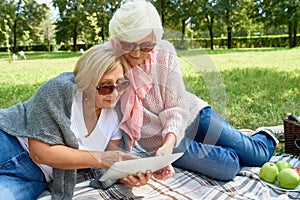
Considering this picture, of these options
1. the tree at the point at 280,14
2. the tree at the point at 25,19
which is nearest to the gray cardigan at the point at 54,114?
the tree at the point at 280,14

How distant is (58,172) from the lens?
1.75 metres

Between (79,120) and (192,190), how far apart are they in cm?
81

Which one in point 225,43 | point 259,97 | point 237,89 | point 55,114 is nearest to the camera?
point 55,114

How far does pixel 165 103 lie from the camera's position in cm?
145

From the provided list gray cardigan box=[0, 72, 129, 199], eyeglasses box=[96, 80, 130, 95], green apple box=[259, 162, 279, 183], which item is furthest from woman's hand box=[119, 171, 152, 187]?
green apple box=[259, 162, 279, 183]

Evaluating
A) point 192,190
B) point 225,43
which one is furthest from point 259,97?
point 225,43

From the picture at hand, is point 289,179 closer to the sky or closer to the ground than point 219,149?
closer to the ground

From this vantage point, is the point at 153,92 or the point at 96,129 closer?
the point at 153,92

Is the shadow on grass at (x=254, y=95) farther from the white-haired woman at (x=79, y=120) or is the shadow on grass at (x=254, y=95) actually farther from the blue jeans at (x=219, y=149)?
the white-haired woman at (x=79, y=120)

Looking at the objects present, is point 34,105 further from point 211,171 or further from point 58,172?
point 211,171

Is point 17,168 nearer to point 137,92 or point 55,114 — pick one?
point 55,114

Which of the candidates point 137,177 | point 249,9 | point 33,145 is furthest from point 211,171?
point 249,9

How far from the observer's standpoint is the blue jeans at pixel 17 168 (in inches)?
69.1

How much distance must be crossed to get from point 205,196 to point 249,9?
19.7 m
